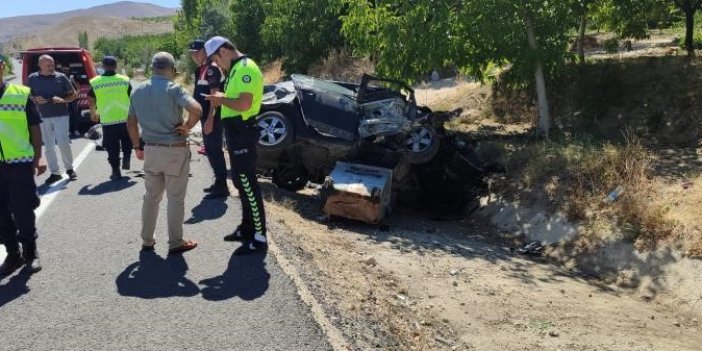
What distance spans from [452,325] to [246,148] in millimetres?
2316

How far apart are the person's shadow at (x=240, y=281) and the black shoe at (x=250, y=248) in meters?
0.06

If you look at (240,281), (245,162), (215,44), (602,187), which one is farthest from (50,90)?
(602,187)

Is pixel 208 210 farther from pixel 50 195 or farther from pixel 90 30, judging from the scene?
pixel 90 30

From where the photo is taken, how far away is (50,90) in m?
8.16

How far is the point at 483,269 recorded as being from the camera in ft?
22.4

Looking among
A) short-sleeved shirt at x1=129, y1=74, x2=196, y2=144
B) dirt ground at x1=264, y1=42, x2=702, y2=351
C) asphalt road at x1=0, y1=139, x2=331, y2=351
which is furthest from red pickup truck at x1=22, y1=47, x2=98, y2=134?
short-sleeved shirt at x1=129, y1=74, x2=196, y2=144


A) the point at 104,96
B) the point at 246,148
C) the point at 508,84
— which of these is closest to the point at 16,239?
the point at 246,148

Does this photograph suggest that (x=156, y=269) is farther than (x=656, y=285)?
No

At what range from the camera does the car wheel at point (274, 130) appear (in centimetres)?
834

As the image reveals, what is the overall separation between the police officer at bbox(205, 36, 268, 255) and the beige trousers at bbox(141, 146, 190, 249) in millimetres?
432

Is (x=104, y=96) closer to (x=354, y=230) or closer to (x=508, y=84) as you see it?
(x=354, y=230)

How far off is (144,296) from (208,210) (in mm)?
2331

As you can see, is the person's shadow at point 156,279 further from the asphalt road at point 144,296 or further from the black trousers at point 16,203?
the black trousers at point 16,203

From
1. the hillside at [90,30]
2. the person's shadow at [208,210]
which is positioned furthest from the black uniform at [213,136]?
the hillside at [90,30]
